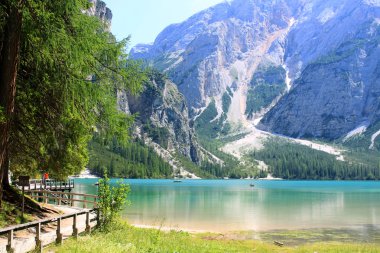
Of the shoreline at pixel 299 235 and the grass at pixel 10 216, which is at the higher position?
the grass at pixel 10 216

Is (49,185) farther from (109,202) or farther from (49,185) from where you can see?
(109,202)

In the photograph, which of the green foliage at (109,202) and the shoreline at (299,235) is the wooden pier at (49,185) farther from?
A: the green foliage at (109,202)

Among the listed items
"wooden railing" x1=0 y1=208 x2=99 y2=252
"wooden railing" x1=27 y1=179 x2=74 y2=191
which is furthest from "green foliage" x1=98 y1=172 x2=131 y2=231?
"wooden railing" x1=27 y1=179 x2=74 y2=191

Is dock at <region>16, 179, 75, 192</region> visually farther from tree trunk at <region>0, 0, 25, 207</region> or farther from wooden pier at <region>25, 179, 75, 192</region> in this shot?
tree trunk at <region>0, 0, 25, 207</region>

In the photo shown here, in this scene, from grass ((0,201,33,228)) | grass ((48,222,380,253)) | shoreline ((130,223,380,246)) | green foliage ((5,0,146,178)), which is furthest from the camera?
shoreline ((130,223,380,246))

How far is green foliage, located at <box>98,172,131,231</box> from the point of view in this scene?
24.3 m

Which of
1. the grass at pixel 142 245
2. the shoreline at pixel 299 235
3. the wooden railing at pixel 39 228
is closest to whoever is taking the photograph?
the wooden railing at pixel 39 228

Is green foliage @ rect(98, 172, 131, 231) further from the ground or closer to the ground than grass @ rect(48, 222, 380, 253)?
further from the ground

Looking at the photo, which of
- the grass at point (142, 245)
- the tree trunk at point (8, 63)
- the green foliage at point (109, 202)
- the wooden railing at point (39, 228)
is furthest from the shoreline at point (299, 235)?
the tree trunk at point (8, 63)

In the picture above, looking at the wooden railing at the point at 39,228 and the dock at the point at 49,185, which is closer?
the wooden railing at the point at 39,228

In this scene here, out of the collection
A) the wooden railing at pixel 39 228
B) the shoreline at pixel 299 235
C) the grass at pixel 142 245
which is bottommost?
the shoreline at pixel 299 235

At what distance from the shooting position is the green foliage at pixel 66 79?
14.8m

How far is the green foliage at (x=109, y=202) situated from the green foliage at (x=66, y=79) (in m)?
4.06

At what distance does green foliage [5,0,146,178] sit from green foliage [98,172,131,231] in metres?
4.06
